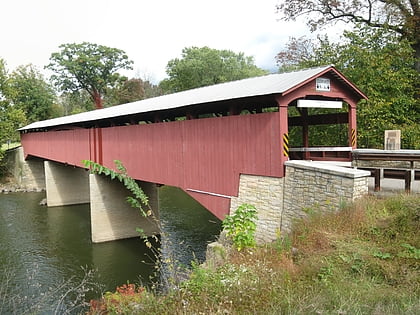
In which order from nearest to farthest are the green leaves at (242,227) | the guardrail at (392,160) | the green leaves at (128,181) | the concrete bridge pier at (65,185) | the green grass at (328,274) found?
the green grass at (328,274) < the green leaves at (128,181) < the green leaves at (242,227) < the guardrail at (392,160) < the concrete bridge pier at (65,185)

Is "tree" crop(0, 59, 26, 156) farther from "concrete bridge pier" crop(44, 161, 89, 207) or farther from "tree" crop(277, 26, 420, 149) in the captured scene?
"tree" crop(277, 26, 420, 149)

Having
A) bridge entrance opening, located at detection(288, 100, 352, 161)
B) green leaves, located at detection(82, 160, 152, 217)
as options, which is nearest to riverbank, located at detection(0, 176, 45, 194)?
bridge entrance opening, located at detection(288, 100, 352, 161)

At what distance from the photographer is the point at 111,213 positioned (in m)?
14.0

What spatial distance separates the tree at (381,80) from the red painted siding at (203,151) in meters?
6.29

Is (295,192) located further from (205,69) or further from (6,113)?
(6,113)

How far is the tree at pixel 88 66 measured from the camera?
143 feet

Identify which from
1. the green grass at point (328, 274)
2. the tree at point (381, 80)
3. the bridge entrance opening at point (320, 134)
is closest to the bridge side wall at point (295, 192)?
the green grass at point (328, 274)

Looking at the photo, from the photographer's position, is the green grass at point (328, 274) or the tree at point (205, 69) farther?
the tree at point (205, 69)

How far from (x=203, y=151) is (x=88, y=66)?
129 feet

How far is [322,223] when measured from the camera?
568 cm

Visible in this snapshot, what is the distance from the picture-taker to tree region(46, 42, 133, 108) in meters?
43.7

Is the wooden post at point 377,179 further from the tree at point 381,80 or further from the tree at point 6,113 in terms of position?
the tree at point 6,113

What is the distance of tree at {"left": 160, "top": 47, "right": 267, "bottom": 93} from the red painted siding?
1884cm

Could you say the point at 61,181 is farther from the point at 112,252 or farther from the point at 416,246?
the point at 416,246
